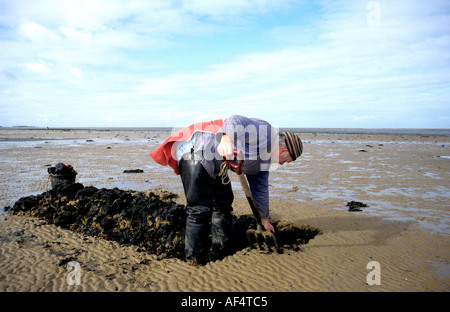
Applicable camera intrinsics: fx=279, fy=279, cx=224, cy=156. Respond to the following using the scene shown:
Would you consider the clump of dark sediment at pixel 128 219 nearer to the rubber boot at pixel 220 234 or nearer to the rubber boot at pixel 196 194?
the rubber boot at pixel 220 234

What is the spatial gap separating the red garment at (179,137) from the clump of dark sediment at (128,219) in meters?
1.37

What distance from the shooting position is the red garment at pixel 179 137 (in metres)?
3.59

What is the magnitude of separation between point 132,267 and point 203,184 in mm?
1617

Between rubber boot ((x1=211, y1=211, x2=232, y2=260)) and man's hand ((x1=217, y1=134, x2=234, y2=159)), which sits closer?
man's hand ((x1=217, y1=134, x2=234, y2=159))

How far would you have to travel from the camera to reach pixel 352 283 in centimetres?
365

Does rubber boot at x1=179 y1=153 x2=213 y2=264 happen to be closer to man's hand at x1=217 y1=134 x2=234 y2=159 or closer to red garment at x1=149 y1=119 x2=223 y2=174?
red garment at x1=149 y1=119 x2=223 y2=174

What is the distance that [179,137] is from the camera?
3.77m

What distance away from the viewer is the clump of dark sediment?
183 inches

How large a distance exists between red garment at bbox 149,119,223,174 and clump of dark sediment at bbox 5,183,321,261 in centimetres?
137

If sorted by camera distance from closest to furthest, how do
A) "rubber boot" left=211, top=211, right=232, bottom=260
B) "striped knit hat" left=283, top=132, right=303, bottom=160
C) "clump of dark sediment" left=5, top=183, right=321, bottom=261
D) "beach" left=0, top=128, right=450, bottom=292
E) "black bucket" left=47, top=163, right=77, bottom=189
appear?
"striped knit hat" left=283, top=132, right=303, bottom=160
"beach" left=0, top=128, right=450, bottom=292
"rubber boot" left=211, top=211, right=232, bottom=260
"clump of dark sediment" left=5, top=183, right=321, bottom=261
"black bucket" left=47, top=163, right=77, bottom=189

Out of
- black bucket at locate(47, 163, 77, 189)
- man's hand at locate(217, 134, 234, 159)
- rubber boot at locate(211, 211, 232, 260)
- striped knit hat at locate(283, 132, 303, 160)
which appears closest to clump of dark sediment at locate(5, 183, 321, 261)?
rubber boot at locate(211, 211, 232, 260)

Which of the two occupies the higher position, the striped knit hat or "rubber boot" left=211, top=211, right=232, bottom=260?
the striped knit hat

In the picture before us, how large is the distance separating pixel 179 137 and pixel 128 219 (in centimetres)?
229

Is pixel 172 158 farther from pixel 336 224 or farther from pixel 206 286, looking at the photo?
pixel 336 224
